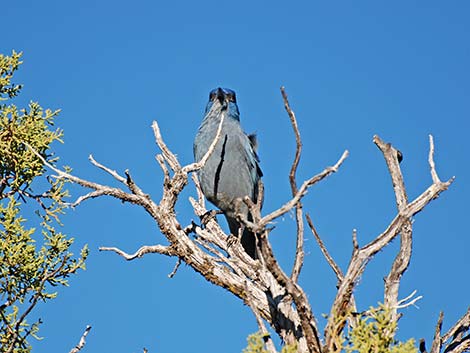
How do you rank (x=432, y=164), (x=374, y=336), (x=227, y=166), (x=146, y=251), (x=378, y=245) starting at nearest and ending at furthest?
(x=374, y=336), (x=378, y=245), (x=432, y=164), (x=146, y=251), (x=227, y=166)

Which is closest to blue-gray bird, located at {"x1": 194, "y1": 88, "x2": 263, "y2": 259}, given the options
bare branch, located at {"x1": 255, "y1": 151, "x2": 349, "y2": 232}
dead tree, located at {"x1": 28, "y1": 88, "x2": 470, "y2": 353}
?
dead tree, located at {"x1": 28, "y1": 88, "x2": 470, "y2": 353}

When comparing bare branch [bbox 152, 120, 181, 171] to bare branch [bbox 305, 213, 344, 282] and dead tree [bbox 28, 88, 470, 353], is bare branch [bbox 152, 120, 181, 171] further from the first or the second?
bare branch [bbox 305, 213, 344, 282]

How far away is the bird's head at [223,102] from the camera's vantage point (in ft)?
25.0

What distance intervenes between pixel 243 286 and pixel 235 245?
710 millimetres

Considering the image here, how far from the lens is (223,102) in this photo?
25.2 feet

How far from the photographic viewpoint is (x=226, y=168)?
7.43 m

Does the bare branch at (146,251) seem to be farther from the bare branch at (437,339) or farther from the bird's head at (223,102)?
the bird's head at (223,102)

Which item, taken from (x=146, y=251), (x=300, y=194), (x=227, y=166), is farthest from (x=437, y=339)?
(x=227, y=166)

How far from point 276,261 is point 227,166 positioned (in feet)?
11.4

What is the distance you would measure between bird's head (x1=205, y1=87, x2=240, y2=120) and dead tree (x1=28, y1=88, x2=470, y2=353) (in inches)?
71.2

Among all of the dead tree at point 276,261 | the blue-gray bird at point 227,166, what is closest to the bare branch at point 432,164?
the dead tree at point 276,261

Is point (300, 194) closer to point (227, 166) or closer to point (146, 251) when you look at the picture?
point (146, 251)

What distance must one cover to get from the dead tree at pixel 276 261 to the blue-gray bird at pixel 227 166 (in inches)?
48.6

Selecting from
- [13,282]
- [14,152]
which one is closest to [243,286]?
[13,282]
